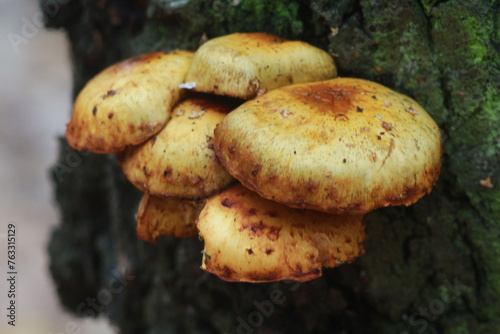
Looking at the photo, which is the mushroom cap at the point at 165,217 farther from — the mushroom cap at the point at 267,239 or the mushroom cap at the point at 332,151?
the mushroom cap at the point at 332,151

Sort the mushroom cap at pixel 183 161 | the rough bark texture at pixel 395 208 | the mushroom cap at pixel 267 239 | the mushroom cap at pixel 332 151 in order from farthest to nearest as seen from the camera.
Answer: the rough bark texture at pixel 395 208
the mushroom cap at pixel 183 161
the mushroom cap at pixel 267 239
the mushroom cap at pixel 332 151

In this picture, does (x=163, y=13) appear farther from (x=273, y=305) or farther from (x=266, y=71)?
(x=273, y=305)

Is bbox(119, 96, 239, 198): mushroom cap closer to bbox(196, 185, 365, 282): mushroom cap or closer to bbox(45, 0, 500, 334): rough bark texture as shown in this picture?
bbox(196, 185, 365, 282): mushroom cap

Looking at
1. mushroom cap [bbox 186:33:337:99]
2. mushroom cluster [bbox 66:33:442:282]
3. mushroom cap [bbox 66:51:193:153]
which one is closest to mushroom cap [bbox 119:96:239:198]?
mushroom cluster [bbox 66:33:442:282]

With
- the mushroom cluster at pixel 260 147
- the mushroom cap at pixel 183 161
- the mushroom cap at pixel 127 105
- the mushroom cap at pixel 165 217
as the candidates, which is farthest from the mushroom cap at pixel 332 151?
the mushroom cap at pixel 165 217

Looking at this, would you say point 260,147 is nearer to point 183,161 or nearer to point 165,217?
point 183,161

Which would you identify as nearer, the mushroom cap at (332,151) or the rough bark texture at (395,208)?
the mushroom cap at (332,151)

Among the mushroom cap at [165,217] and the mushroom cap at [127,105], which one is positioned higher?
the mushroom cap at [127,105]
